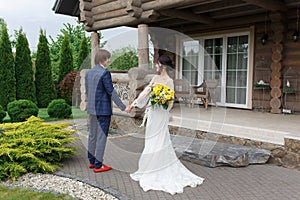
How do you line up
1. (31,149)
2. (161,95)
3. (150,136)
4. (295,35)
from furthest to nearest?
(295,35) → (31,149) → (150,136) → (161,95)

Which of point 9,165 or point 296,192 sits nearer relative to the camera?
point 296,192

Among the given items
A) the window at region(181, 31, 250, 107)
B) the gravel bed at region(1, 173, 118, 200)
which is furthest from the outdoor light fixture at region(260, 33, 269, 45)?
the gravel bed at region(1, 173, 118, 200)

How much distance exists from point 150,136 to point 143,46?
2.96 metres

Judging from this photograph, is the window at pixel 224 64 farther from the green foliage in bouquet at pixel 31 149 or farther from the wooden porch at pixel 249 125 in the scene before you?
the green foliage in bouquet at pixel 31 149

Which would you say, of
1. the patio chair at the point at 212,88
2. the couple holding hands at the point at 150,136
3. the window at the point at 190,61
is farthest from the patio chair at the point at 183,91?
the couple holding hands at the point at 150,136

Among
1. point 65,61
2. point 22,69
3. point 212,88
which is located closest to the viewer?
point 212,88

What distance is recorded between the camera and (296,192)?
3121 mm

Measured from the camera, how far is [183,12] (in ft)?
Result: 21.2

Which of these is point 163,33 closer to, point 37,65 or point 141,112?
point 141,112

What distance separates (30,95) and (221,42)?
727 centimetres

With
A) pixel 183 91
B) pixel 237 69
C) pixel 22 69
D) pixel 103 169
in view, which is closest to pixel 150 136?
pixel 103 169

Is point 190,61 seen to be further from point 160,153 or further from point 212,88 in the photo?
point 160,153

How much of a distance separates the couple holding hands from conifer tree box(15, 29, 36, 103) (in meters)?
7.87

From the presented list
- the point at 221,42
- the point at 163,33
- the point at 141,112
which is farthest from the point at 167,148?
the point at 163,33
